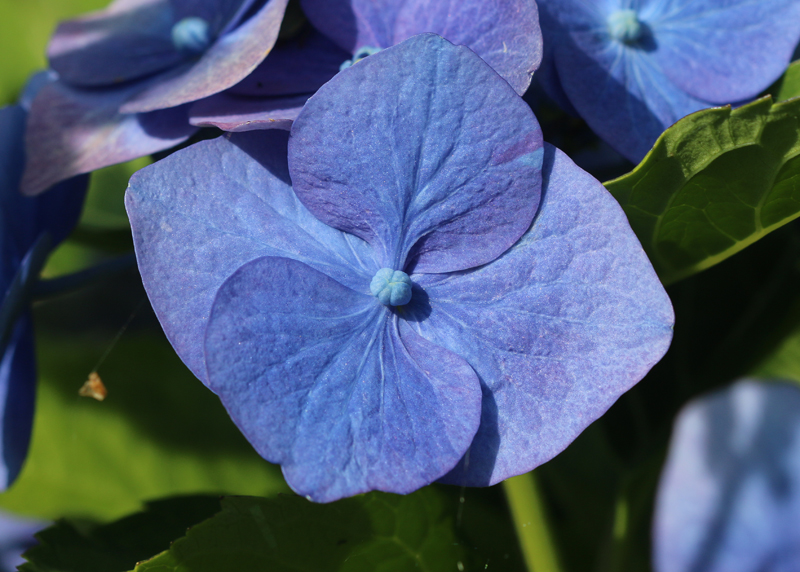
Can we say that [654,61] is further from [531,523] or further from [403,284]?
[531,523]

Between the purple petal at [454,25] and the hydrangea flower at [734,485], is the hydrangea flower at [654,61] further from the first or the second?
the hydrangea flower at [734,485]

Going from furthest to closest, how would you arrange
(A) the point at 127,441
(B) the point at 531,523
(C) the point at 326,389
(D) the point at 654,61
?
(A) the point at 127,441 → (B) the point at 531,523 → (D) the point at 654,61 → (C) the point at 326,389

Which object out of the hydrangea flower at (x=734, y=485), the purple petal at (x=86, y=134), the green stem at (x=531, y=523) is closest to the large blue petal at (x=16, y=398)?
the purple petal at (x=86, y=134)

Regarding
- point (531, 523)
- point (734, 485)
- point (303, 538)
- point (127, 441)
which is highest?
point (303, 538)

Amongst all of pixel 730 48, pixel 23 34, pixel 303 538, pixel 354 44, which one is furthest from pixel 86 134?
pixel 23 34

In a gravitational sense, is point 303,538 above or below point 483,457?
below

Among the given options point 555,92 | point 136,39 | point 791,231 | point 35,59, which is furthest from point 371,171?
point 35,59

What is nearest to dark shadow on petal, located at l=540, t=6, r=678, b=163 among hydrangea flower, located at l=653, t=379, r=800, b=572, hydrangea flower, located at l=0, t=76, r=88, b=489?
hydrangea flower, located at l=0, t=76, r=88, b=489
